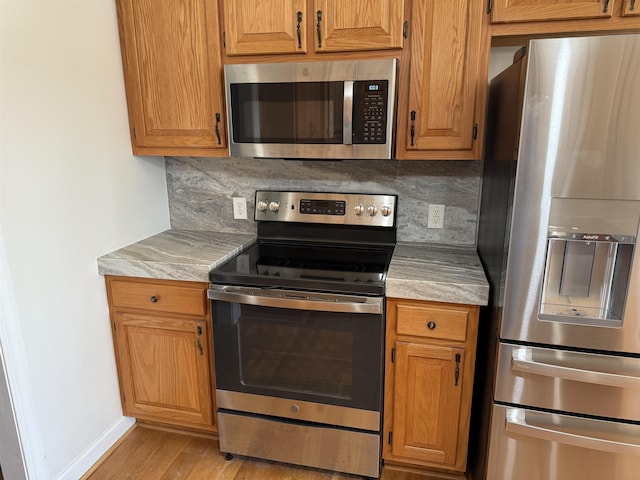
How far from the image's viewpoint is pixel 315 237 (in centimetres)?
210

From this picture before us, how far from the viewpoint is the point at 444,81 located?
161 cm

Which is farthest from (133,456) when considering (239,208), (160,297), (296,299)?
(239,208)

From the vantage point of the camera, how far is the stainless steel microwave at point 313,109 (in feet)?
5.33

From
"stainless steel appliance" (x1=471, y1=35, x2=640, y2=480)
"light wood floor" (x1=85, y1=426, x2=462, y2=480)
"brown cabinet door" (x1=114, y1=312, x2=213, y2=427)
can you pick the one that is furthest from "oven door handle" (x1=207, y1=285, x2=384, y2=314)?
"light wood floor" (x1=85, y1=426, x2=462, y2=480)

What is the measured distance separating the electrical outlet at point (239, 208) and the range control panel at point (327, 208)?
0.41ft

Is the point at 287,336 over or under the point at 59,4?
under

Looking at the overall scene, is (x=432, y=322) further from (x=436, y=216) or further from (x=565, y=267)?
(x=436, y=216)

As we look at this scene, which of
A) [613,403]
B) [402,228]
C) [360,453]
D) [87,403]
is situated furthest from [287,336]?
[613,403]

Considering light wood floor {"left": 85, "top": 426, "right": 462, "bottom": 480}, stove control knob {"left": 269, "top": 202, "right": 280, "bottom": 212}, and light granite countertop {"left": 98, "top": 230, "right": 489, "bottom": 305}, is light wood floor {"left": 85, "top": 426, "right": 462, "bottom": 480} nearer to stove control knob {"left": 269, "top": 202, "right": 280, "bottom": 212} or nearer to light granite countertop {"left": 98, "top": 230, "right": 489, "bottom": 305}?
light granite countertop {"left": 98, "top": 230, "right": 489, "bottom": 305}

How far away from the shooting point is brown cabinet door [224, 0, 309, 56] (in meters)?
1.67

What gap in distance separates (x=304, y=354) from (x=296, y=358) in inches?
1.6

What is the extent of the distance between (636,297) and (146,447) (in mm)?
2019

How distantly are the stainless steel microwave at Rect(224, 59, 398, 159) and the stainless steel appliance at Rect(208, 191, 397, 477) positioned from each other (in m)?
0.40

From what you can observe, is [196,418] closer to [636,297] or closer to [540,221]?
[540,221]
